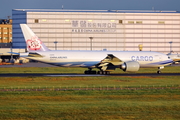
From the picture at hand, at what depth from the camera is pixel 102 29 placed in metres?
137

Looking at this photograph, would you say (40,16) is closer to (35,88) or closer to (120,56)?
(120,56)

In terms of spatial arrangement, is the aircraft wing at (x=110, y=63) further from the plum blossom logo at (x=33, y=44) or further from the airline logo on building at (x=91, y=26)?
the airline logo on building at (x=91, y=26)

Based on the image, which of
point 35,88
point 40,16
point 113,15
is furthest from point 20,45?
point 35,88

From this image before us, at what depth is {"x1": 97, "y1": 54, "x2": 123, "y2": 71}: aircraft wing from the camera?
186ft

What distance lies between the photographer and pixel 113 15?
137000 millimetres

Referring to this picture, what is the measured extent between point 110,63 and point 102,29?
8146cm

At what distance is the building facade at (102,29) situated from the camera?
134 meters

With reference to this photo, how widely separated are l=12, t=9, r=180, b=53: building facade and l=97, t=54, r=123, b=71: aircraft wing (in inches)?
2893

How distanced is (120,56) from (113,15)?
78.8 m

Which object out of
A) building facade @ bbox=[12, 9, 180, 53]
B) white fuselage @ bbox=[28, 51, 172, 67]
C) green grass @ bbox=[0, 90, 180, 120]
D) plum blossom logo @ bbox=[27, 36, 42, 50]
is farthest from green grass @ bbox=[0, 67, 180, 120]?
building facade @ bbox=[12, 9, 180, 53]

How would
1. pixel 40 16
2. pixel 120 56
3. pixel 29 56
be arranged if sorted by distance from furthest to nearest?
pixel 40 16
pixel 120 56
pixel 29 56

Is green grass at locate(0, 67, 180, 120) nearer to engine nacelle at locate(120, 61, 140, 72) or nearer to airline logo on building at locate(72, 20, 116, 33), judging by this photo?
engine nacelle at locate(120, 61, 140, 72)

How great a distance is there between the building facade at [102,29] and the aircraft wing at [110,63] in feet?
241

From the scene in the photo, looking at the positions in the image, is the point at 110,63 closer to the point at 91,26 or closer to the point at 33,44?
the point at 33,44
